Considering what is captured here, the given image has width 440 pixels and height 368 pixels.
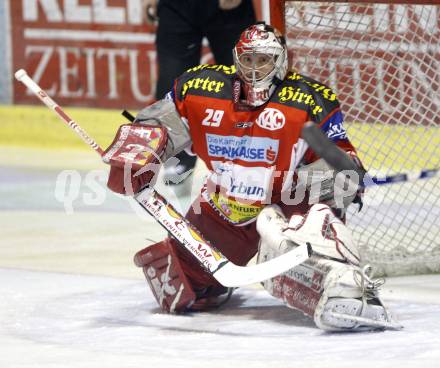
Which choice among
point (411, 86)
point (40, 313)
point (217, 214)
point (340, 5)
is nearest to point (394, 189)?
point (411, 86)

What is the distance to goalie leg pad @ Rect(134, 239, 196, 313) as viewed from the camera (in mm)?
3711

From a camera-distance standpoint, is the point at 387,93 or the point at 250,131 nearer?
the point at 250,131

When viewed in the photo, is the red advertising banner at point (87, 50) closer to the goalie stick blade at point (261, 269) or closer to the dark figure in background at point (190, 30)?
the dark figure in background at point (190, 30)

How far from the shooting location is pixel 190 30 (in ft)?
19.4

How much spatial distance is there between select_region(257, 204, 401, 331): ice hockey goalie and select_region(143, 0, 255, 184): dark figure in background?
2.35 metres

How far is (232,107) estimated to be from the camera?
3645mm

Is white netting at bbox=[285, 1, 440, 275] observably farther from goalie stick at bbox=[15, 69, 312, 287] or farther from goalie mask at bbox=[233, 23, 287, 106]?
goalie stick at bbox=[15, 69, 312, 287]

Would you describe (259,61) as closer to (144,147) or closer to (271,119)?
(271,119)

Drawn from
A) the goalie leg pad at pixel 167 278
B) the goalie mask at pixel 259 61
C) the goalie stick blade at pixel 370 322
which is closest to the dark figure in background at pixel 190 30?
the goalie leg pad at pixel 167 278

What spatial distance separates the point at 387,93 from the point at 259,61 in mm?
1088

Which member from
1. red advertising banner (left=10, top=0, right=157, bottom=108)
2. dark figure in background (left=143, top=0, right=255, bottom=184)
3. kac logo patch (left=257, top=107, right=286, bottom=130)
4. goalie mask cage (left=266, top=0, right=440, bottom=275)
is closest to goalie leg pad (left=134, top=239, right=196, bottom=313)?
kac logo patch (left=257, top=107, right=286, bottom=130)

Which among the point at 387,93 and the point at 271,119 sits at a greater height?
the point at 271,119

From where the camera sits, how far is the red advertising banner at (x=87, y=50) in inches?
292

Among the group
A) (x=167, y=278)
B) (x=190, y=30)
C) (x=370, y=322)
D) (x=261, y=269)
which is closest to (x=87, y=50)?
(x=190, y=30)
